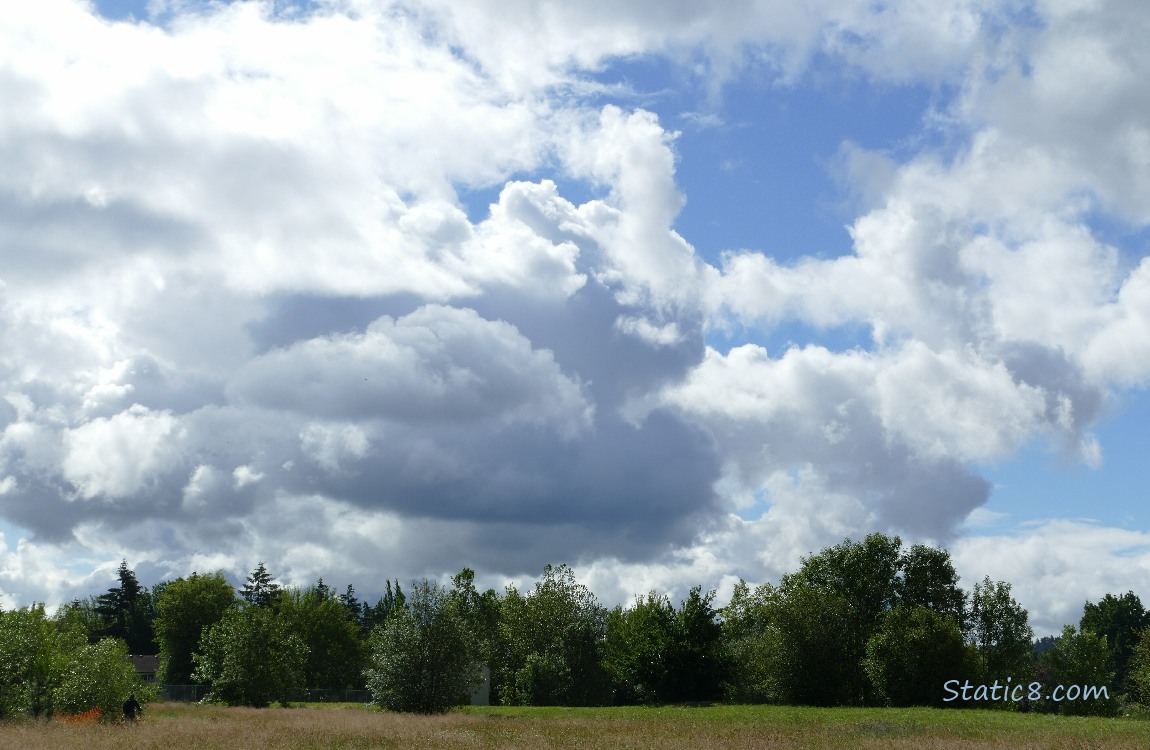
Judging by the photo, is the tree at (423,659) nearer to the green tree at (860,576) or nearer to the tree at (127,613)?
the green tree at (860,576)

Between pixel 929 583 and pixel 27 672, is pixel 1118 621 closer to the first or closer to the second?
pixel 929 583

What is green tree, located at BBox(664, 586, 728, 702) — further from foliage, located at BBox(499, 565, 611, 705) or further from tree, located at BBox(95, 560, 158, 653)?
tree, located at BBox(95, 560, 158, 653)

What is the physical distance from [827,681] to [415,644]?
30.2 meters

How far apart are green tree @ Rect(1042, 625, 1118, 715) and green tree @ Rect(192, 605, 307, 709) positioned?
6112 cm

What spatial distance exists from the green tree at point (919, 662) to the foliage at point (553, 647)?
927 inches

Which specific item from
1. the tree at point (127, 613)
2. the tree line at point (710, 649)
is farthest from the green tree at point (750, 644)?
the tree at point (127, 613)

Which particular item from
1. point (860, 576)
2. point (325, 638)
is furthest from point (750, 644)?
point (325, 638)

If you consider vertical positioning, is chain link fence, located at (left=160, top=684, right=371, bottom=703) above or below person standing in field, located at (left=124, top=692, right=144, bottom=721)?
below

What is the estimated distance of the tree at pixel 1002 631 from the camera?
7656 cm

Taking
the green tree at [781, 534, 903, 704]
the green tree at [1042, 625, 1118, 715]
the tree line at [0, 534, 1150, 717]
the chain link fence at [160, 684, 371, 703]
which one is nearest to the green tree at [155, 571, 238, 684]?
the chain link fence at [160, 684, 371, 703]

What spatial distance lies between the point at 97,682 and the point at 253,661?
87.3ft

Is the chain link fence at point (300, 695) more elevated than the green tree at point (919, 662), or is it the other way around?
the green tree at point (919, 662)

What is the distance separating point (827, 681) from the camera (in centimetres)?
6956

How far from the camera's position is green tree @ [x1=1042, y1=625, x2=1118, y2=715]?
254 ft
